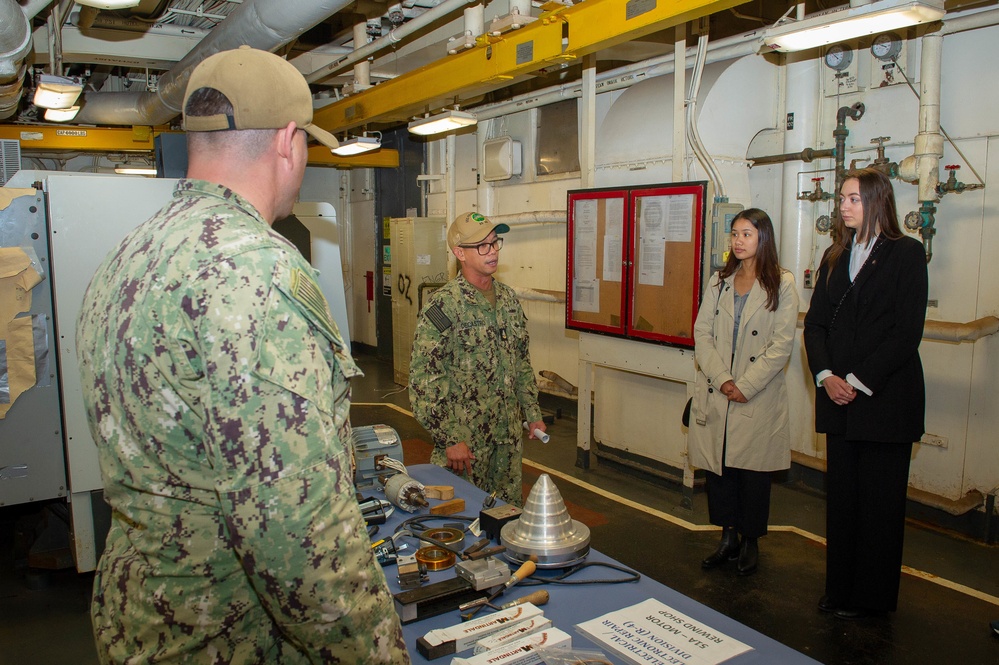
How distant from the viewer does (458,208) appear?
802cm

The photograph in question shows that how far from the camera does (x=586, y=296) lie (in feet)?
17.3

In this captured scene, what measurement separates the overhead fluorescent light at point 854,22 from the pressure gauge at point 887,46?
114cm

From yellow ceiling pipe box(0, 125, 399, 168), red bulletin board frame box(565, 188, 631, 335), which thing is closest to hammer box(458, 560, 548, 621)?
red bulletin board frame box(565, 188, 631, 335)

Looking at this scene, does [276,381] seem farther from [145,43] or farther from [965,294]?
[145,43]

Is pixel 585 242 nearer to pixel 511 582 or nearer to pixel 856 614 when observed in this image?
pixel 856 614

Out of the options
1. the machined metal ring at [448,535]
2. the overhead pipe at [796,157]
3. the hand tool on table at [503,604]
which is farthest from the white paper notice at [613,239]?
the hand tool on table at [503,604]

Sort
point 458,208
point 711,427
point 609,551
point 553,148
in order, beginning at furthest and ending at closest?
point 458,208 → point 553,148 → point 609,551 → point 711,427

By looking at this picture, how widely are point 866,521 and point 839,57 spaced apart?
2949 millimetres

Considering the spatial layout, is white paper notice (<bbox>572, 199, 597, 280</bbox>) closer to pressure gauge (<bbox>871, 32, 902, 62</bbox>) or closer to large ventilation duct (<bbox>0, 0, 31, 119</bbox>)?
pressure gauge (<bbox>871, 32, 902, 62</bbox>)

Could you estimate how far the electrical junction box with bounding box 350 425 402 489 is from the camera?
7.79 feet

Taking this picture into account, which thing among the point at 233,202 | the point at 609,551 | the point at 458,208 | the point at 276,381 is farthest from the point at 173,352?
the point at 458,208

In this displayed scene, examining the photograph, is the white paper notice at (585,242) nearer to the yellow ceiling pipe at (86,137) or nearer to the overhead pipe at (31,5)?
the overhead pipe at (31,5)

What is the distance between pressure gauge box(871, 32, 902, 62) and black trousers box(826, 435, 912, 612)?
8.26 feet

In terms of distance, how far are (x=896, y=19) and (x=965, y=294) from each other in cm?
182
